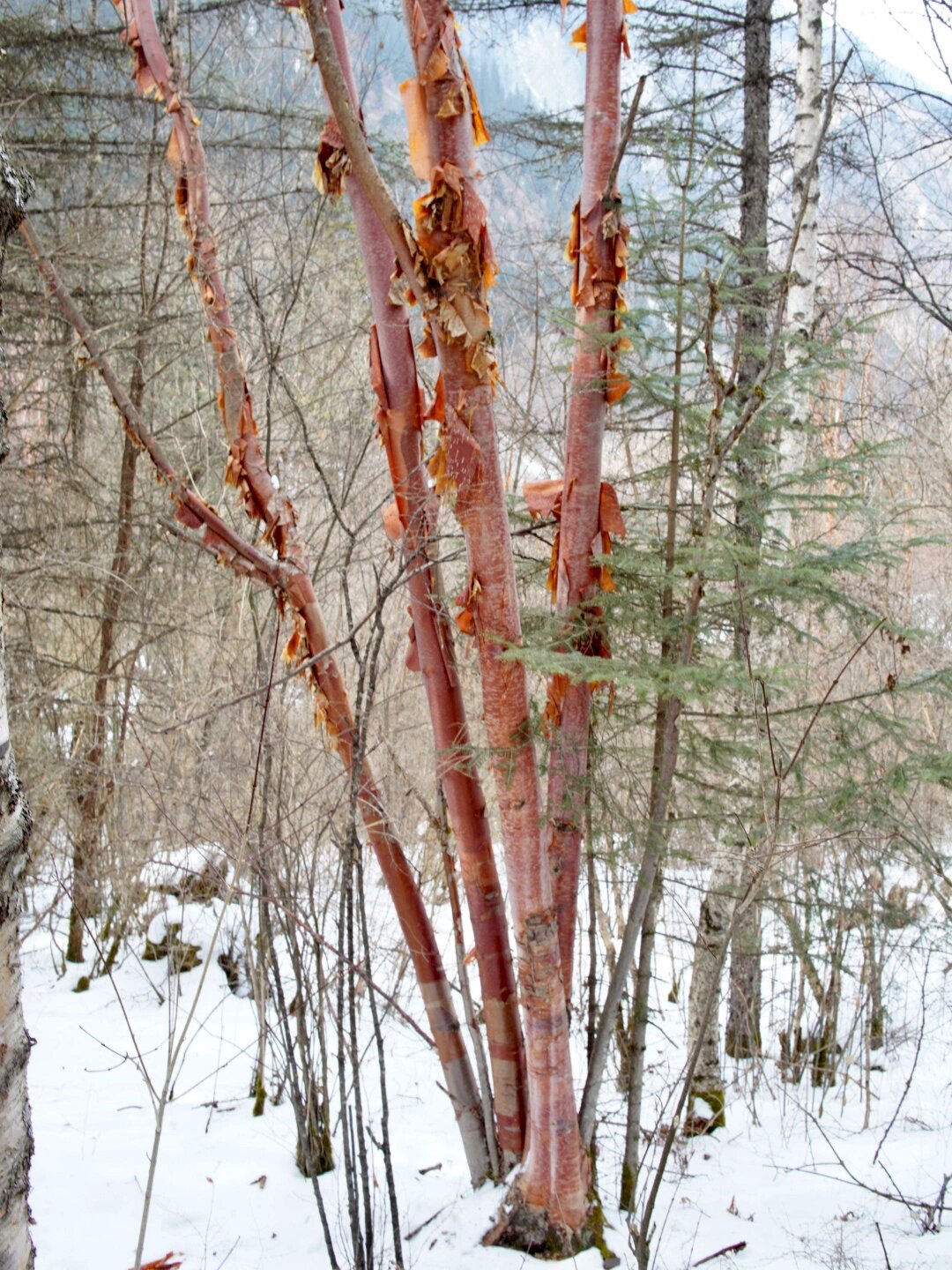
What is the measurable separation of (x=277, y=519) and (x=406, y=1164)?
121 inches

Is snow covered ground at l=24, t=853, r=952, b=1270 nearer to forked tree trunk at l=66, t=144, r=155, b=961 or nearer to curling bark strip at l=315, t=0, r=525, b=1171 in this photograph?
curling bark strip at l=315, t=0, r=525, b=1171

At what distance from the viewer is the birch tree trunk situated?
1321 mm

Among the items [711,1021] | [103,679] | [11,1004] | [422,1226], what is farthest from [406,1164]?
[103,679]

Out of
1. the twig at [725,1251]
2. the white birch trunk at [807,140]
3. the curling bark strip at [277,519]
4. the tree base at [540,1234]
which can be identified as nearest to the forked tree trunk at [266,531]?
the curling bark strip at [277,519]

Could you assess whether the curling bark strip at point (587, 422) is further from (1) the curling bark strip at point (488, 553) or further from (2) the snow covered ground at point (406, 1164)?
(2) the snow covered ground at point (406, 1164)

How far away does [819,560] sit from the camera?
2.84 m

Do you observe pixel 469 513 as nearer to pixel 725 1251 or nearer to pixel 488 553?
pixel 488 553

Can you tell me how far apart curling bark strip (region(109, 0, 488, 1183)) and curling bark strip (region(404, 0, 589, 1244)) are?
57cm

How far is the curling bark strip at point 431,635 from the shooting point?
315 cm

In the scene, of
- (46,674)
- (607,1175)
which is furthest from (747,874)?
(46,674)

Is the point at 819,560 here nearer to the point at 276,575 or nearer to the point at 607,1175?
the point at 276,575

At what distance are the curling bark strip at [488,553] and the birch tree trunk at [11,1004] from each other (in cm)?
157

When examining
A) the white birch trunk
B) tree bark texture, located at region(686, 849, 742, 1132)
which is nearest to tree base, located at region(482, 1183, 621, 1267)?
tree bark texture, located at region(686, 849, 742, 1132)

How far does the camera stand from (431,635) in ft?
11.3
